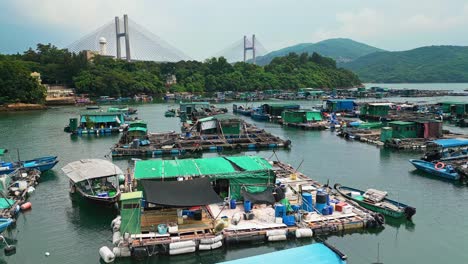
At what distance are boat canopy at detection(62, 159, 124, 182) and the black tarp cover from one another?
177 inches

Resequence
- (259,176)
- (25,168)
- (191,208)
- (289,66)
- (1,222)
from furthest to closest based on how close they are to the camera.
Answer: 1. (289,66)
2. (25,168)
3. (259,176)
4. (191,208)
5. (1,222)

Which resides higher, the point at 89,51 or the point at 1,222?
the point at 89,51

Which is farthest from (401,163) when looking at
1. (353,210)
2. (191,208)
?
(191,208)

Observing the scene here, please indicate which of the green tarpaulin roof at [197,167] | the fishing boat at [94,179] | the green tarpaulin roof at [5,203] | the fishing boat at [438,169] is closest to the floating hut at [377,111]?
the fishing boat at [438,169]

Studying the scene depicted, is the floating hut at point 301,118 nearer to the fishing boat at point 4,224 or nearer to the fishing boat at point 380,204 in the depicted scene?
the fishing boat at point 380,204

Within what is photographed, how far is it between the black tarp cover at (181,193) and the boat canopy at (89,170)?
4.50 m

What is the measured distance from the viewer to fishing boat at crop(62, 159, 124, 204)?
1945 cm

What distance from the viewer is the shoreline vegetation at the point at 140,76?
76.6m

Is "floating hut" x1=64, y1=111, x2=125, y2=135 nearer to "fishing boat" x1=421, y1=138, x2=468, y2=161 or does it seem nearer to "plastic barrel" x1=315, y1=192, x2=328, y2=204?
"plastic barrel" x1=315, y1=192, x2=328, y2=204

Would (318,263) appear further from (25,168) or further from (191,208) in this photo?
(25,168)

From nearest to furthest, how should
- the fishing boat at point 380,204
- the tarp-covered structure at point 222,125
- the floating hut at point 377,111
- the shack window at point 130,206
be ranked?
the shack window at point 130,206 < the fishing boat at point 380,204 < the tarp-covered structure at point 222,125 < the floating hut at point 377,111

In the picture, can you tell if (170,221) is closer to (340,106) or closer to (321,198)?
(321,198)

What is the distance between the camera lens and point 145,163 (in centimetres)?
2006

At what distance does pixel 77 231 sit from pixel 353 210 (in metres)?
12.6
